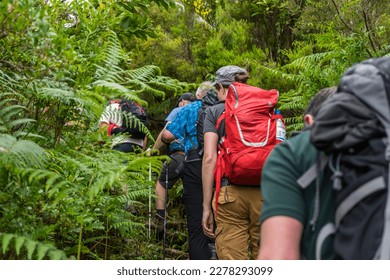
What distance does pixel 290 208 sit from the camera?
85.3 inches

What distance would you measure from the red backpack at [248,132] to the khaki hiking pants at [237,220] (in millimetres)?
107

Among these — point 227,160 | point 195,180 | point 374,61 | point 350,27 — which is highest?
point 350,27

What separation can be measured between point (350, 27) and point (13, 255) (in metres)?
5.07

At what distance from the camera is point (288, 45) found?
34.1 feet

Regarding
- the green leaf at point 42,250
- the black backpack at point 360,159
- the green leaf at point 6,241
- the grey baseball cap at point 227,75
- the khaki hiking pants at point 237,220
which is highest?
the grey baseball cap at point 227,75

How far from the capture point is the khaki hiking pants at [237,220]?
17.2 feet

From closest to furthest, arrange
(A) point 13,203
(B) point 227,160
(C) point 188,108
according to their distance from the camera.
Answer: (A) point 13,203
(B) point 227,160
(C) point 188,108

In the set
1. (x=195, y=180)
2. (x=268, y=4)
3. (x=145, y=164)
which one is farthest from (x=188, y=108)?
(x=268, y=4)

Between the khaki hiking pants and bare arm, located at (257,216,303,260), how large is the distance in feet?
10.00

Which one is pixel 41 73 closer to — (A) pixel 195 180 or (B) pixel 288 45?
(A) pixel 195 180

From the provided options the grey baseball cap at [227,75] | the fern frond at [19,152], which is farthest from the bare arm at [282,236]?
the grey baseball cap at [227,75]

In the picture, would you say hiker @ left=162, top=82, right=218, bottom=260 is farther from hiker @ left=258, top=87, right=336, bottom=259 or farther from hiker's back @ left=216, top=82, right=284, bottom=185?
hiker @ left=258, top=87, right=336, bottom=259

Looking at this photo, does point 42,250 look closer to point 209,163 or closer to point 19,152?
point 19,152

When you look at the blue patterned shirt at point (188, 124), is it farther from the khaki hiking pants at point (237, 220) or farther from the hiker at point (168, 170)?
the khaki hiking pants at point (237, 220)
